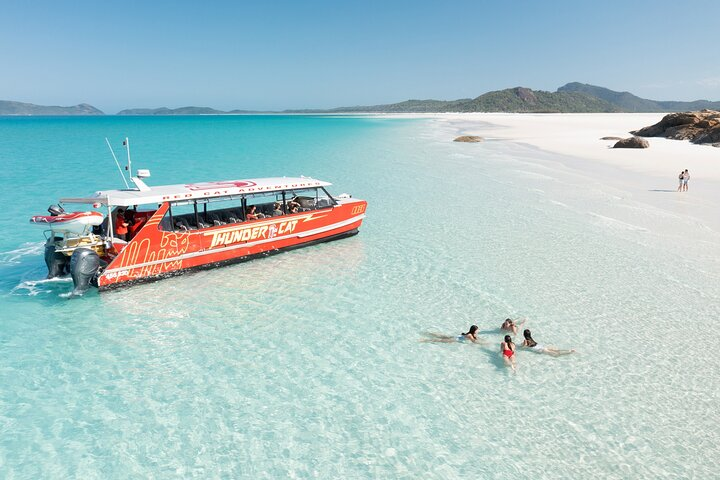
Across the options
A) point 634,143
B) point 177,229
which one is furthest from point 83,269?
point 634,143

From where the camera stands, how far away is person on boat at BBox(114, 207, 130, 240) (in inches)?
579

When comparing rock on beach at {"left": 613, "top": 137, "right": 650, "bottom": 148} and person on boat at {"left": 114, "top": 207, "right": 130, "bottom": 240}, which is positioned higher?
rock on beach at {"left": 613, "top": 137, "right": 650, "bottom": 148}

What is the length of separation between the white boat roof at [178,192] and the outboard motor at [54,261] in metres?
1.34

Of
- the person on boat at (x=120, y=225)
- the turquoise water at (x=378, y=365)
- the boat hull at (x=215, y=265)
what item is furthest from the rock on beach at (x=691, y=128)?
Result: the person on boat at (x=120, y=225)

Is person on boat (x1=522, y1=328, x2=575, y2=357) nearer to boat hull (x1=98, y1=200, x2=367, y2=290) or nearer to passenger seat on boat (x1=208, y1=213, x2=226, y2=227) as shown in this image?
boat hull (x1=98, y1=200, x2=367, y2=290)

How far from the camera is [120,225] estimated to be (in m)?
14.8

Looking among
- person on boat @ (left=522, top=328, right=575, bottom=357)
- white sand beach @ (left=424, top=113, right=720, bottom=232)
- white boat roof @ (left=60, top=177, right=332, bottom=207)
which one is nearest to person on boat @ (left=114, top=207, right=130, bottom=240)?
white boat roof @ (left=60, top=177, right=332, bottom=207)

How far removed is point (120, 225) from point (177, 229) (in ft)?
6.09

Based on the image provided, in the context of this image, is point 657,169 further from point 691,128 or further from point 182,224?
point 182,224

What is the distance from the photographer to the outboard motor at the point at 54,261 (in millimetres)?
13289

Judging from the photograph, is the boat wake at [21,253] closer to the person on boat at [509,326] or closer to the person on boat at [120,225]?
the person on boat at [120,225]

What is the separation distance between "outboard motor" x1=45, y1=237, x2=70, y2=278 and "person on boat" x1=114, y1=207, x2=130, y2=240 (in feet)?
5.41

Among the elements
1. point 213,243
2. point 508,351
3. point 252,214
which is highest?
point 252,214

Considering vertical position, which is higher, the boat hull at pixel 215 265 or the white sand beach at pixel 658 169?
the white sand beach at pixel 658 169
